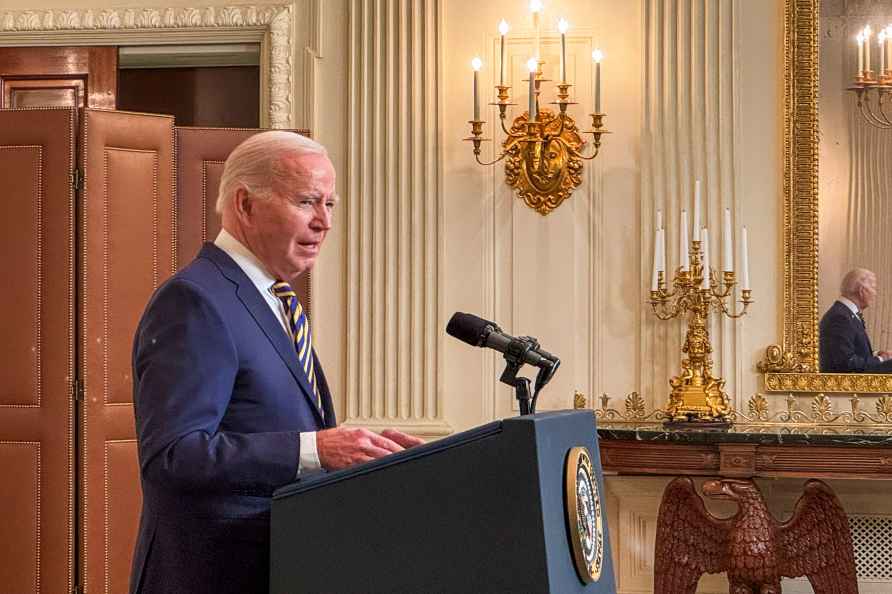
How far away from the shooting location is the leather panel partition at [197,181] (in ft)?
16.9

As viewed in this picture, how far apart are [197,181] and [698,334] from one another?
2112 millimetres

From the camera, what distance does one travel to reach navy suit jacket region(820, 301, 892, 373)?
5098mm

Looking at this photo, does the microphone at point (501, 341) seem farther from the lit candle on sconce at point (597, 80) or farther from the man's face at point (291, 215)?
the lit candle on sconce at point (597, 80)

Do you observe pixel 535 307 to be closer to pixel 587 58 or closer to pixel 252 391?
pixel 587 58

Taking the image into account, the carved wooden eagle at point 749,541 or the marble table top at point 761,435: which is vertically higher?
the marble table top at point 761,435

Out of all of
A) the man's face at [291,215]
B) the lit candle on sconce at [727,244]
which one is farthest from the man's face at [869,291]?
the man's face at [291,215]

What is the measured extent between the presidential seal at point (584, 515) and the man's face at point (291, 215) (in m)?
0.61

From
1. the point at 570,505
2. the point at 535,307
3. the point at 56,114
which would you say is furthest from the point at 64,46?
the point at 570,505

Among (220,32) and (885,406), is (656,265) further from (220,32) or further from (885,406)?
(220,32)

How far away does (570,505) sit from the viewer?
184 centimetres

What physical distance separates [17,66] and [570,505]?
4.62 m

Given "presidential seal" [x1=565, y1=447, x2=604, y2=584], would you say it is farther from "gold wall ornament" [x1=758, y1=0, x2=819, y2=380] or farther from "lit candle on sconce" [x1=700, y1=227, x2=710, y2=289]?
"gold wall ornament" [x1=758, y1=0, x2=819, y2=380]

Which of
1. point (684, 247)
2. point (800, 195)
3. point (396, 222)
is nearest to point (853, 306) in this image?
point (800, 195)

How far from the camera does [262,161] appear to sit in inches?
88.0
